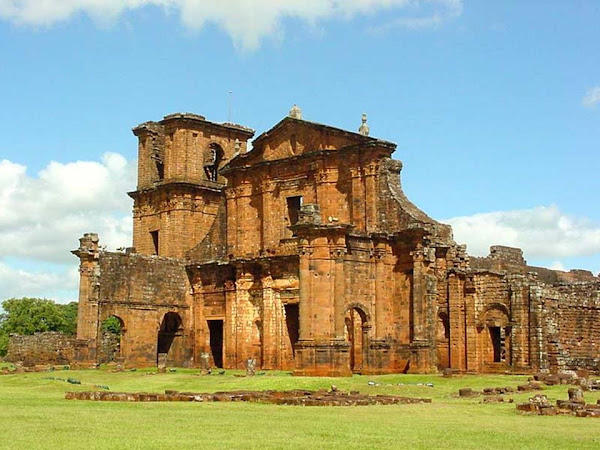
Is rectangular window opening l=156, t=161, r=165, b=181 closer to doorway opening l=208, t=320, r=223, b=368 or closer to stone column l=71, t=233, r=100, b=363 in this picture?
doorway opening l=208, t=320, r=223, b=368

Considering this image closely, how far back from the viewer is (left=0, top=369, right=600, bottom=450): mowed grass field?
518 inches

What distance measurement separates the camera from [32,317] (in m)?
80.4

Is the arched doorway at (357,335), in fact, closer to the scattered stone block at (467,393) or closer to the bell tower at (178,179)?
the scattered stone block at (467,393)

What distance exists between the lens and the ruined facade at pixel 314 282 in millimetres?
35188

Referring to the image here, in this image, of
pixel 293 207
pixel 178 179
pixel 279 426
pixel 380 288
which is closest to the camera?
pixel 279 426

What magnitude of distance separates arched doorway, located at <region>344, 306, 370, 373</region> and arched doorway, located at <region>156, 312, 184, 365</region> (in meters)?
9.92

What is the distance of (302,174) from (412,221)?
619 cm

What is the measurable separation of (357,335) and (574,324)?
9033 mm

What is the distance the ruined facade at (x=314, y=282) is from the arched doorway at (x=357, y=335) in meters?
0.05

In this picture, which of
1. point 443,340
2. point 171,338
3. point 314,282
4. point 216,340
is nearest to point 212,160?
point 216,340

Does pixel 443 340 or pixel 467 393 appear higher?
pixel 443 340

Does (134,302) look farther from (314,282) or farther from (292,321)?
(314,282)

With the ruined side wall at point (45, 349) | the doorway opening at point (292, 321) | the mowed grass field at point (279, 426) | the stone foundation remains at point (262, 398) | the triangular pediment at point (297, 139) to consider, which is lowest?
the mowed grass field at point (279, 426)

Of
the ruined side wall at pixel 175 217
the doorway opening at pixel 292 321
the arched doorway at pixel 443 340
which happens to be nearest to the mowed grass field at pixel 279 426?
the arched doorway at pixel 443 340
